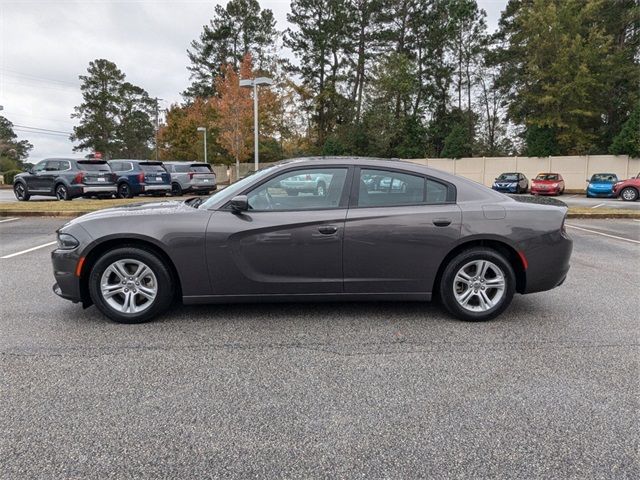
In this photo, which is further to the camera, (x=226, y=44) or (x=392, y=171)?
(x=226, y=44)

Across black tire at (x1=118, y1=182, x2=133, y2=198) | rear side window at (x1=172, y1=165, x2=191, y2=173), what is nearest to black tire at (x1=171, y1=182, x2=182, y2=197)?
rear side window at (x1=172, y1=165, x2=191, y2=173)

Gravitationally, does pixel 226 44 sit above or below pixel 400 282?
above

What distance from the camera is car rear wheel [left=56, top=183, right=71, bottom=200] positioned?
672 inches

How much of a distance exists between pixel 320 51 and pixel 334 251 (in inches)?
1643

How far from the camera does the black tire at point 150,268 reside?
409 cm

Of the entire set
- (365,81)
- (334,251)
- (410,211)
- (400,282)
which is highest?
(365,81)

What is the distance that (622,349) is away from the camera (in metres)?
3.64

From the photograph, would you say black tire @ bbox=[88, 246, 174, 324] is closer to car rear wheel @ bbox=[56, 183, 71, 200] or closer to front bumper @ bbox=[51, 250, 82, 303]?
front bumper @ bbox=[51, 250, 82, 303]

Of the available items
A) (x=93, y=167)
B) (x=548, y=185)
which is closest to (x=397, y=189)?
(x=93, y=167)

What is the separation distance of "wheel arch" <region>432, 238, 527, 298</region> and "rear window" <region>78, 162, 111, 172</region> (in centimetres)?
1671

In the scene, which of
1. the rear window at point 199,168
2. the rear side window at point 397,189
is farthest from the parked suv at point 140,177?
the rear side window at point 397,189

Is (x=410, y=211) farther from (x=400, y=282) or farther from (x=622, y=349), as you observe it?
(x=622, y=349)

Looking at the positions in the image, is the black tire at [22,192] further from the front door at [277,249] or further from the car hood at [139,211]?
the front door at [277,249]

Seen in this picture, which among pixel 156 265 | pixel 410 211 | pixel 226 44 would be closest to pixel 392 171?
pixel 410 211
